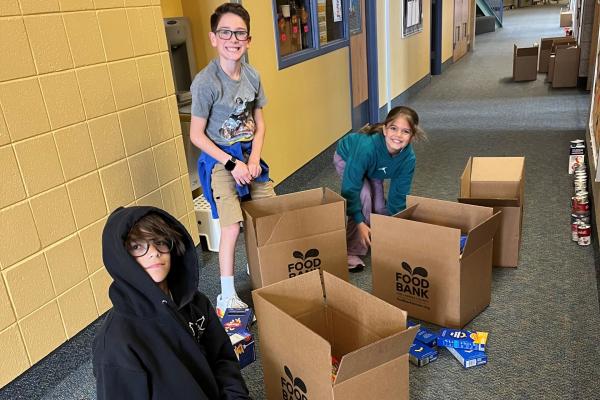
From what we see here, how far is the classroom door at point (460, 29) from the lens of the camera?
8344 millimetres

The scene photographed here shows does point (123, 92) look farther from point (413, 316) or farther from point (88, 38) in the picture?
point (413, 316)

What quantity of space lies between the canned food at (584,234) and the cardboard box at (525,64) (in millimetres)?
4599

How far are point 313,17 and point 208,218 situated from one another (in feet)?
5.69

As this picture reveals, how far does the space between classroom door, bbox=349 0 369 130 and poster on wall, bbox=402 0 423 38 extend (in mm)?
1264

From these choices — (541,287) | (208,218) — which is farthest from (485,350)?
(208,218)

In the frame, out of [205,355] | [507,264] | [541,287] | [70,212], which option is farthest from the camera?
[507,264]

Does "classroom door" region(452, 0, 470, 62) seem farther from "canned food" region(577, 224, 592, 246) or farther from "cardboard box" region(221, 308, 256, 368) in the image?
"cardboard box" region(221, 308, 256, 368)

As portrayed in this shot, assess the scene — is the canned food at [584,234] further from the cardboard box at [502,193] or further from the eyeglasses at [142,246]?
the eyeglasses at [142,246]

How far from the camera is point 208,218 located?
2.58 m

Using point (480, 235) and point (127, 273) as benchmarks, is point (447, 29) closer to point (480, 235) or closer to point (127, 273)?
point (480, 235)

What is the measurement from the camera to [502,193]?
2.40 meters

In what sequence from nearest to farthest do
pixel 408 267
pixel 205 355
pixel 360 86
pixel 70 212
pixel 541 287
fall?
pixel 205 355 → pixel 70 212 → pixel 408 267 → pixel 541 287 → pixel 360 86

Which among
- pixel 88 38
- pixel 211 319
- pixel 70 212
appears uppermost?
pixel 88 38

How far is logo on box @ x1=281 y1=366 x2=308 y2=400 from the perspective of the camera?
4.38 feet
